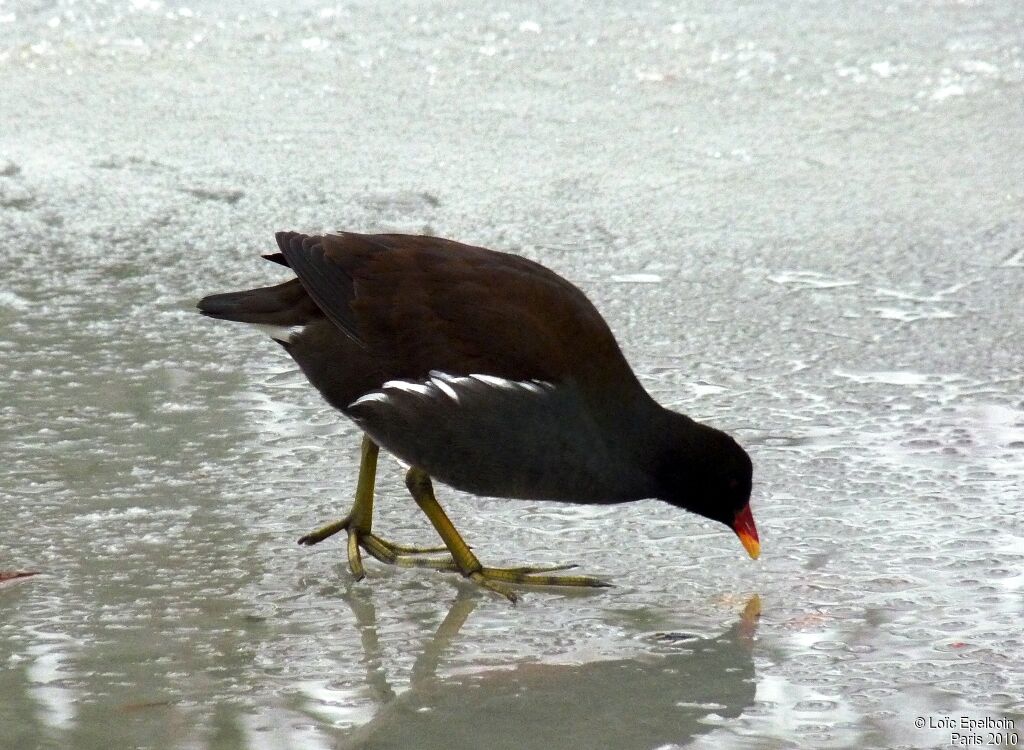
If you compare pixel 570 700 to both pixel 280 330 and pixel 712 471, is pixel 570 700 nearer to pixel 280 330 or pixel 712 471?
pixel 712 471

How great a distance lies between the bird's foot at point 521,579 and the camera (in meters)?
2.82

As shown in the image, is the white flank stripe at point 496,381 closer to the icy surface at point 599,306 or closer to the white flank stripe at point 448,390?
A: the white flank stripe at point 448,390

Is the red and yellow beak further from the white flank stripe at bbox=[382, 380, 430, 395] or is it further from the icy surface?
the white flank stripe at bbox=[382, 380, 430, 395]

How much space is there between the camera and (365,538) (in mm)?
3000

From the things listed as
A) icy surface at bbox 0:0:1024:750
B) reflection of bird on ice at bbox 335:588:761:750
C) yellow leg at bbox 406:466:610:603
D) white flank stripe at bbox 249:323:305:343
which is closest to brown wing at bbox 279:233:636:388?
white flank stripe at bbox 249:323:305:343

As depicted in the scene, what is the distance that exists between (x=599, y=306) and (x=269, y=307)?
51.3 inches

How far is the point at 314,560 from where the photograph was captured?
2.96 metres

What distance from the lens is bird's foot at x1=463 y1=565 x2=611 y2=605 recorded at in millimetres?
2816

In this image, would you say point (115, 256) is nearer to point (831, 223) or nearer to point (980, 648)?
point (831, 223)

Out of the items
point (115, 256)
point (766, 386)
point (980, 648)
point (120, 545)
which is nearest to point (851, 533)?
point (980, 648)

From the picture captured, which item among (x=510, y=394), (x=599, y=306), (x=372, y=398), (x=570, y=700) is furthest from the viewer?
(x=599, y=306)

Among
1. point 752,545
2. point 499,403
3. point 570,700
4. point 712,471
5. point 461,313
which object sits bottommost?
point 570,700

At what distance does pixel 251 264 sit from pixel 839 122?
2319 millimetres

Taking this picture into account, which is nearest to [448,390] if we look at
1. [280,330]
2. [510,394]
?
[510,394]
